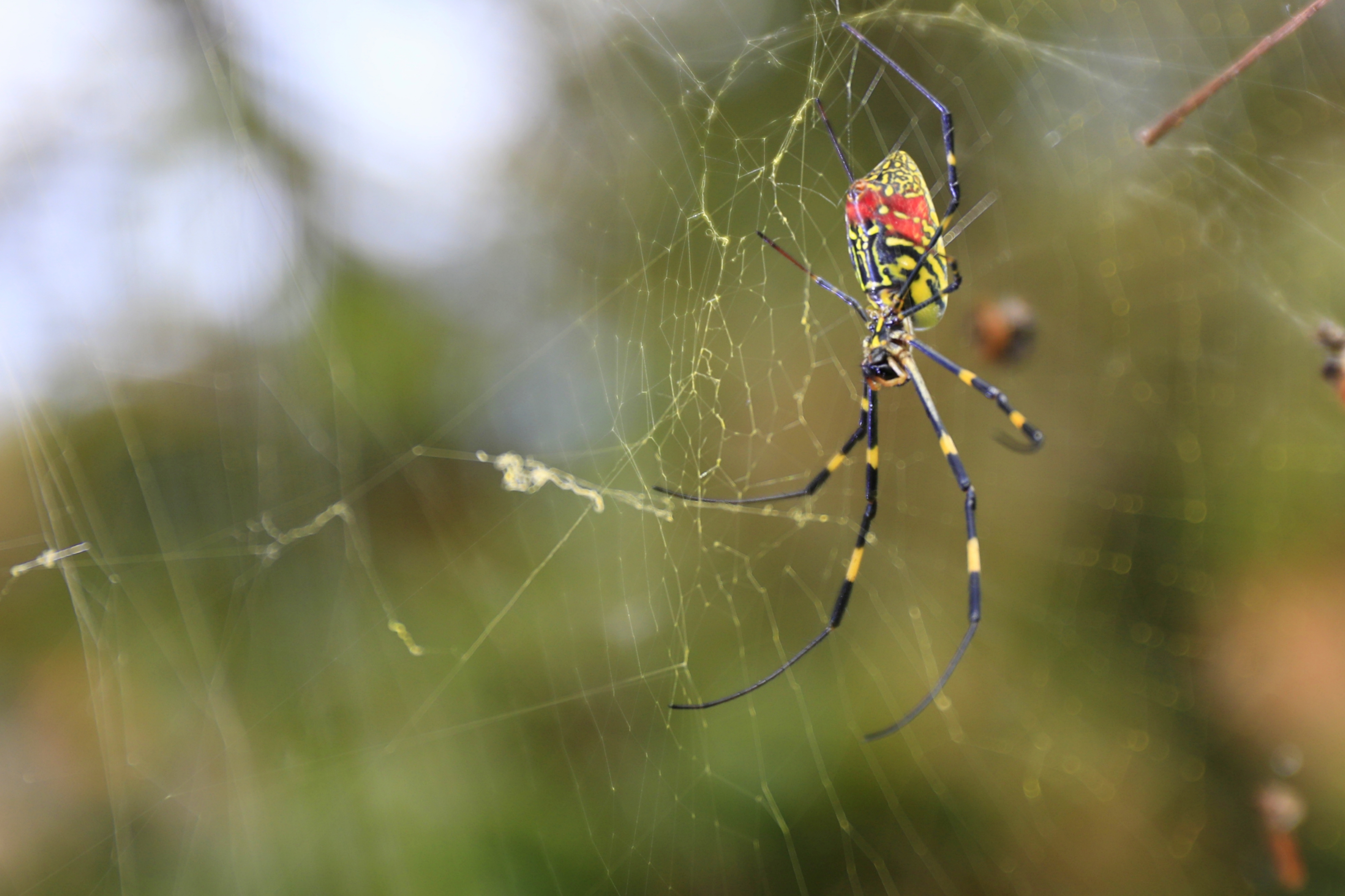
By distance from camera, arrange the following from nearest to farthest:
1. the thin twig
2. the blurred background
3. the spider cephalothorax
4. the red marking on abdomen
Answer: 1. the thin twig
2. the red marking on abdomen
3. the spider cephalothorax
4. the blurred background

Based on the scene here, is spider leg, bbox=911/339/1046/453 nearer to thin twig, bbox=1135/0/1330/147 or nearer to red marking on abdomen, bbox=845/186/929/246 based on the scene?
red marking on abdomen, bbox=845/186/929/246

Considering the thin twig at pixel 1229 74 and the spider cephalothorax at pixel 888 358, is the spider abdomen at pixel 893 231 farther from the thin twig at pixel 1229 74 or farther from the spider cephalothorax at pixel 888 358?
the thin twig at pixel 1229 74

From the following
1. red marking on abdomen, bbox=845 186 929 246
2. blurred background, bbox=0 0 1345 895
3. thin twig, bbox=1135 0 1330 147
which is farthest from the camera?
Answer: blurred background, bbox=0 0 1345 895

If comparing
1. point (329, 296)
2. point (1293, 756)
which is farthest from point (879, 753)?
point (329, 296)

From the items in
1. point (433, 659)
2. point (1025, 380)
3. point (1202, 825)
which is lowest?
point (1202, 825)

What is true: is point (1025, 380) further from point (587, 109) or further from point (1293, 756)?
point (587, 109)

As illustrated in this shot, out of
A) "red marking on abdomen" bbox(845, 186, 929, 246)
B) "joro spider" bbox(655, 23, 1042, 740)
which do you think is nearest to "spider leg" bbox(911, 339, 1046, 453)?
"joro spider" bbox(655, 23, 1042, 740)
